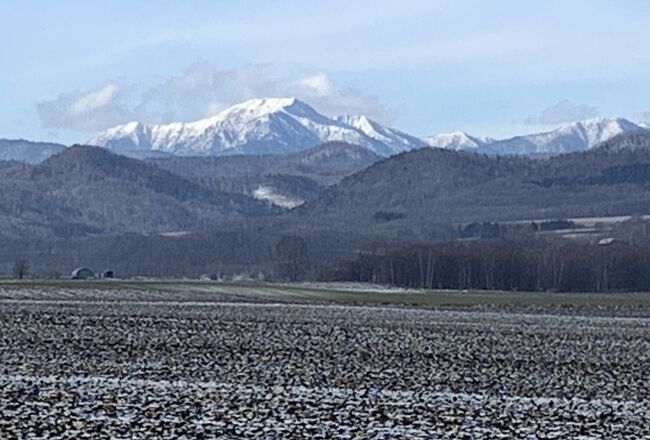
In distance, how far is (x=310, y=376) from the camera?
35.5m

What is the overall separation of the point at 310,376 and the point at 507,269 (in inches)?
4978

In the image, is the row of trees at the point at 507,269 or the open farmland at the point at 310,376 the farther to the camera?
the row of trees at the point at 507,269

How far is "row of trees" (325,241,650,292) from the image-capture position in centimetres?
15700

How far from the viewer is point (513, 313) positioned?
8938 centimetres

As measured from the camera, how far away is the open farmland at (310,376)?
84.4 ft

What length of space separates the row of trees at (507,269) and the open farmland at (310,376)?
85.4 m

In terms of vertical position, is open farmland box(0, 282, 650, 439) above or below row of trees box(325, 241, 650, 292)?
below

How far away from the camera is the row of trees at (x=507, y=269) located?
6181 inches

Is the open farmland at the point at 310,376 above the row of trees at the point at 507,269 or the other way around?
the other way around

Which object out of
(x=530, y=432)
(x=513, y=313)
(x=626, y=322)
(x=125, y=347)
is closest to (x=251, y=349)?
(x=125, y=347)

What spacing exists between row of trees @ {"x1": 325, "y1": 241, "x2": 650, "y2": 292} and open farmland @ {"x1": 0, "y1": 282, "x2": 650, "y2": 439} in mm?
85406

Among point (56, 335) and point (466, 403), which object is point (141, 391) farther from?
point (56, 335)

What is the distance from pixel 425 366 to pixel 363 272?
12446 cm

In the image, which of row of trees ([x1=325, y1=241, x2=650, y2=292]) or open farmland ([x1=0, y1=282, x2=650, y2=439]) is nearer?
open farmland ([x1=0, y1=282, x2=650, y2=439])
